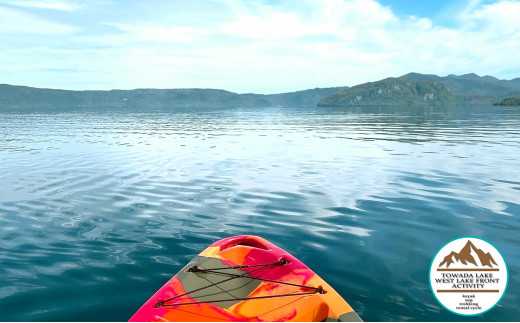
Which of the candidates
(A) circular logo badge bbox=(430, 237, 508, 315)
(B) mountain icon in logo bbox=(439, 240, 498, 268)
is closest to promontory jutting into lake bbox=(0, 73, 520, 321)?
(A) circular logo badge bbox=(430, 237, 508, 315)

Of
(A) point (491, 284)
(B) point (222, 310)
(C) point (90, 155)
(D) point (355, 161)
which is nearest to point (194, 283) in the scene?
(B) point (222, 310)

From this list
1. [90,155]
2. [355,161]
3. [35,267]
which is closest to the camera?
[35,267]

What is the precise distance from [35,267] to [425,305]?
10.1 m

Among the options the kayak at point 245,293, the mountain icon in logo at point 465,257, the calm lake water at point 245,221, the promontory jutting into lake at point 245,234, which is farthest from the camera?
the calm lake water at point 245,221

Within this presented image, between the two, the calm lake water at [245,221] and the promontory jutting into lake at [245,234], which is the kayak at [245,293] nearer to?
the promontory jutting into lake at [245,234]

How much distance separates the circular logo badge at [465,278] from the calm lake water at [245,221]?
0.57 m

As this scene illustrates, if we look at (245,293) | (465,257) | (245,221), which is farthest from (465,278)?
(245,221)

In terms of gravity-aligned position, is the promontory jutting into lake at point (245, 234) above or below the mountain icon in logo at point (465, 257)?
below

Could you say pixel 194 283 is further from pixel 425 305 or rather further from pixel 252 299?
pixel 425 305

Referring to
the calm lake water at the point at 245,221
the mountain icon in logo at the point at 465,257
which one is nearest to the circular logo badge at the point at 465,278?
the mountain icon in logo at the point at 465,257

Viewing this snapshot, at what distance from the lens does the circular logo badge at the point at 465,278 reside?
721cm

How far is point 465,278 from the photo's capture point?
7.10 meters

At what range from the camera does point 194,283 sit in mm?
8047

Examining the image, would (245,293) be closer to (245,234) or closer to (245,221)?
(245,234)
